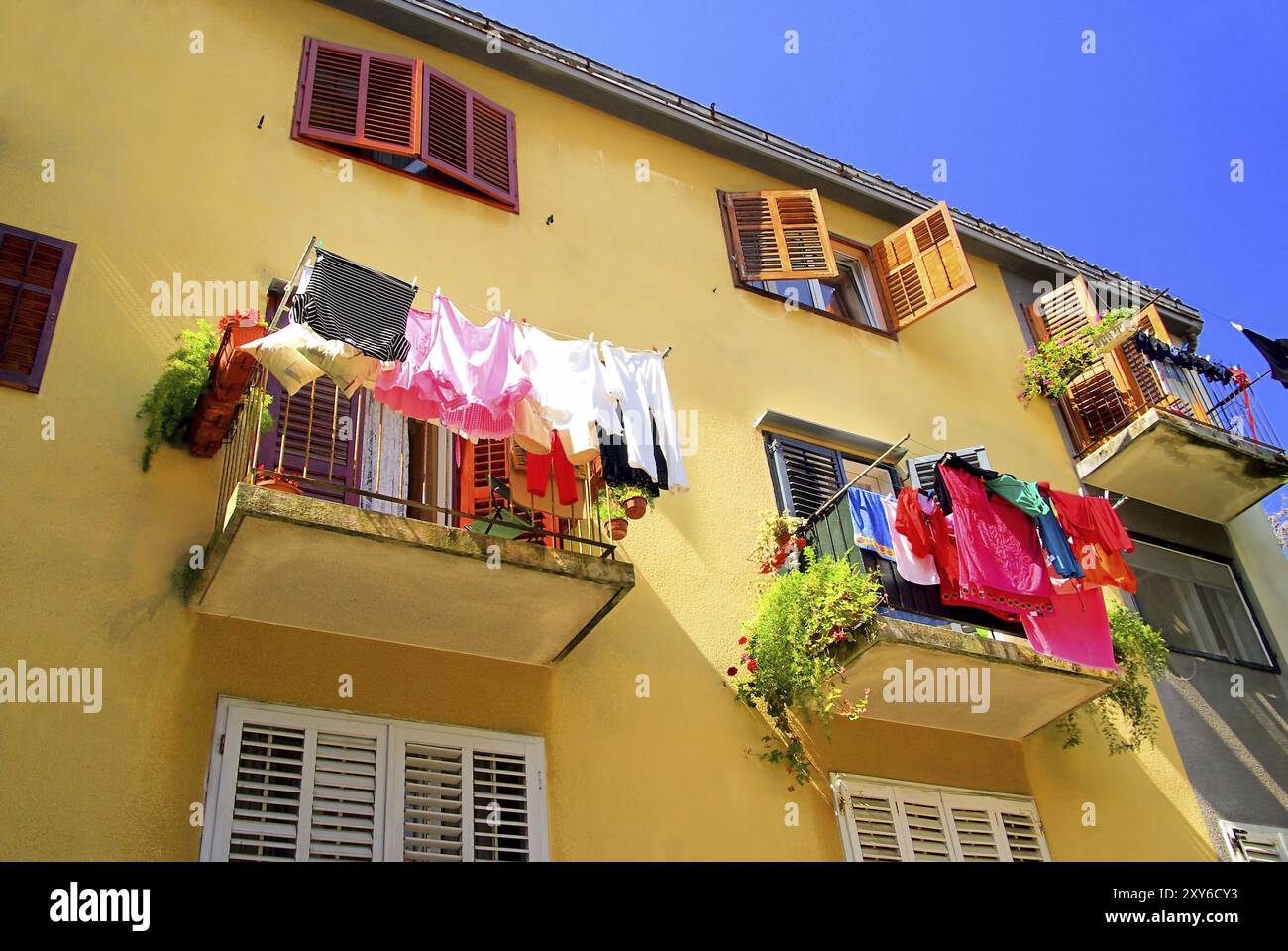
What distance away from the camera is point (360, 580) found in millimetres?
7238

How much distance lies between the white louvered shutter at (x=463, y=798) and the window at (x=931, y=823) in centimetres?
241

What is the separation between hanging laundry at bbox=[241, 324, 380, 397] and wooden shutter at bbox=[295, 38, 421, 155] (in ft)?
12.3

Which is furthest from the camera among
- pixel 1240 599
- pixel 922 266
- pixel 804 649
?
pixel 922 266

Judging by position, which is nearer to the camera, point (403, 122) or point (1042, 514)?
point (1042, 514)

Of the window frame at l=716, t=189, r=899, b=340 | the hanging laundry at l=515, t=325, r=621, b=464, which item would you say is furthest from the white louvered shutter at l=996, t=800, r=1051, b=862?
the window frame at l=716, t=189, r=899, b=340

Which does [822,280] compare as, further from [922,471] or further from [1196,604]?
[1196,604]

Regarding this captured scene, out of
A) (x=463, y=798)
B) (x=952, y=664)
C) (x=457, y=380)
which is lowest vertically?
(x=463, y=798)

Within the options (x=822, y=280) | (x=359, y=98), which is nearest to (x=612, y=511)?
(x=359, y=98)

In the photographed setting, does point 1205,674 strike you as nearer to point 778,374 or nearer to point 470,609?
point 778,374

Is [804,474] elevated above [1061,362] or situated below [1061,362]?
below

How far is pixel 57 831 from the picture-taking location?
242 inches

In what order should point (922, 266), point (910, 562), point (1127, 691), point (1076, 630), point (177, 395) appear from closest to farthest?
1. point (177, 395)
2. point (910, 562)
3. point (1076, 630)
4. point (1127, 691)
5. point (922, 266)

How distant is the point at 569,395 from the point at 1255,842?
23.8 ft
